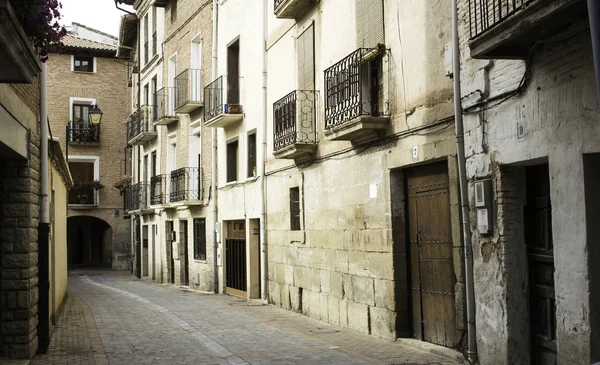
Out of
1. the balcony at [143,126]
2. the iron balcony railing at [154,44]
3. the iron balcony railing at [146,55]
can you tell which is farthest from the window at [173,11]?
the iron balcony railing at [146,55]

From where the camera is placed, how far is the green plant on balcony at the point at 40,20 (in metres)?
6.60

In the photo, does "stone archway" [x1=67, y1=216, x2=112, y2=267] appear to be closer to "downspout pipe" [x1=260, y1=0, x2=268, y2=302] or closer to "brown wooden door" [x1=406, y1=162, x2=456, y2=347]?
"downspout pipe" [x1=260, y1=0, x2=268, y2=302]

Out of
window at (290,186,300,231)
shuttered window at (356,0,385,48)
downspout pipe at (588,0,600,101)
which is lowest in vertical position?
window at (290,186,300,231)

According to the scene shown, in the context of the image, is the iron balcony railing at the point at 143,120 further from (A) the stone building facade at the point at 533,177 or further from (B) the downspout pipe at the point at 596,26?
(B) the downspout pipe at the point at 596,26

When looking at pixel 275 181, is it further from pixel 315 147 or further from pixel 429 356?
pixel 429 356

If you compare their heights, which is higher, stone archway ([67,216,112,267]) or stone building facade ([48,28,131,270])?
stone building facade ([48,28,131,270])

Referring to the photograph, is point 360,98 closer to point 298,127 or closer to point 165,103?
point 298,127

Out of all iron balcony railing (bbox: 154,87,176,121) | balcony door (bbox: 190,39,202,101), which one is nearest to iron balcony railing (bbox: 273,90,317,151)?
balcony door (bbox: 190,39,202,101)

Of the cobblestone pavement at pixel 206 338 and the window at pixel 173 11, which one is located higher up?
the window at pixel 173 11

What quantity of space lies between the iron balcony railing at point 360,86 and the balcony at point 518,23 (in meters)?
3.28

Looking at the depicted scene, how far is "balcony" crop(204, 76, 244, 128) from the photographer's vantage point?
18.7m

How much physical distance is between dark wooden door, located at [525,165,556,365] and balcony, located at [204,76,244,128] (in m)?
11.9

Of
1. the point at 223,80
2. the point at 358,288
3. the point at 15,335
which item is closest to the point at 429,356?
the point at 358,288

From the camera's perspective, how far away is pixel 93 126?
120 ft
